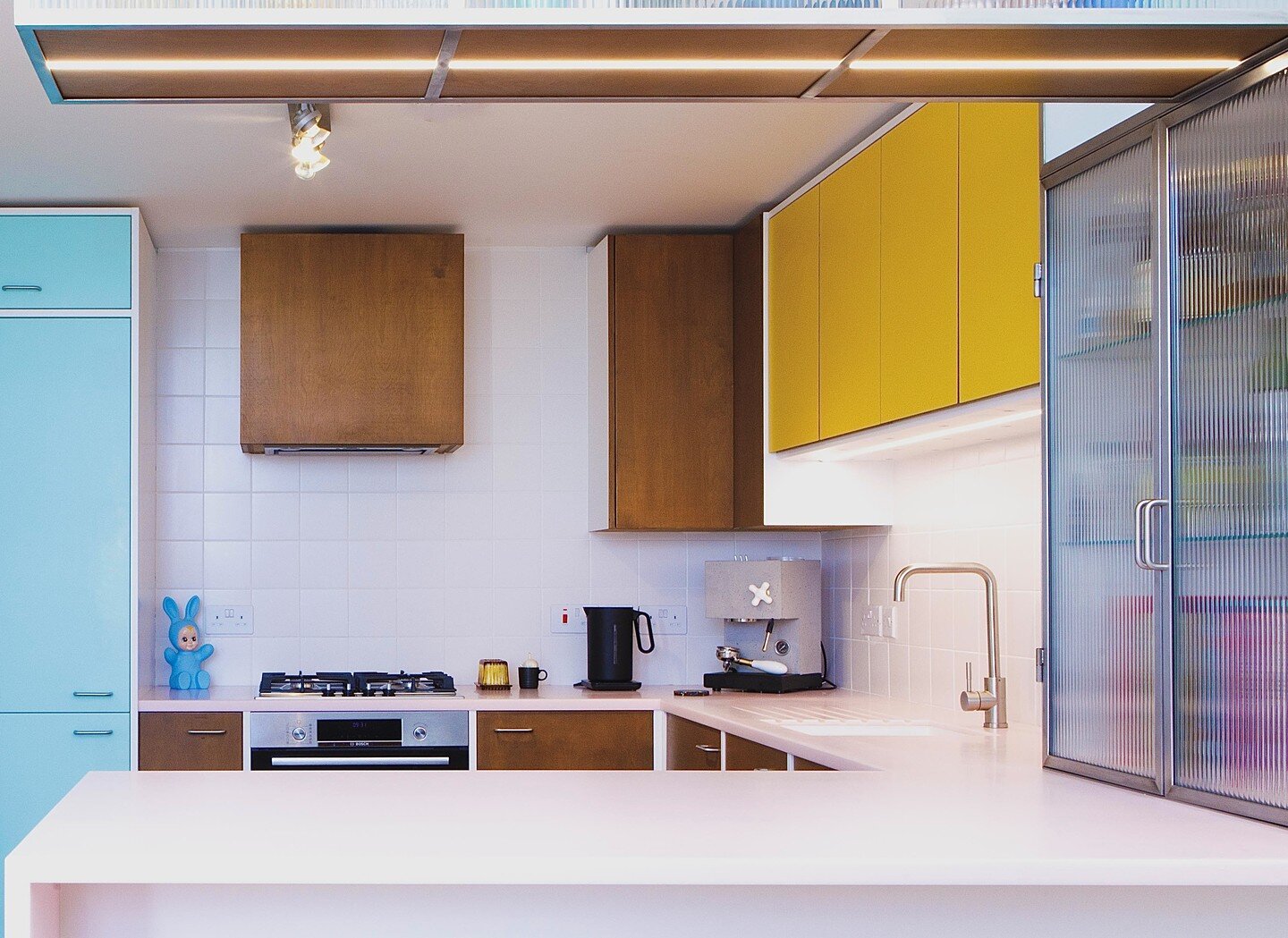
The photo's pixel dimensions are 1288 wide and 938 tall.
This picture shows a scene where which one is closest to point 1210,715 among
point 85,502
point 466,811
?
point 466,811

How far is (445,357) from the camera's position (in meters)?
4.54

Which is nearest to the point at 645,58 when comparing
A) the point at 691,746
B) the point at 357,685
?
the point at 691,746

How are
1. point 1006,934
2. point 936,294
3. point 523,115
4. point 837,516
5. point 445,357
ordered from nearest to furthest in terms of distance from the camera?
point 1006,934, point 936,294, point 523,115, point 837,516, point 445,357

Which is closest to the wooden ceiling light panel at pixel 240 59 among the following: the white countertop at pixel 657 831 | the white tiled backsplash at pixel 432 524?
the white countertop at pixel 657 831

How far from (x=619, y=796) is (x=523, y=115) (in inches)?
82.8

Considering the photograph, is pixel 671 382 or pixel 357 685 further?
pixel 671 382

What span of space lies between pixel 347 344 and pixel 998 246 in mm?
2468

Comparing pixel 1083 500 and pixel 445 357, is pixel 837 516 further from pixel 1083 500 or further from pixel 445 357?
pixel 1083 500

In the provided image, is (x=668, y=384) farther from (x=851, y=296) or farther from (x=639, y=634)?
(x=851, y=296)

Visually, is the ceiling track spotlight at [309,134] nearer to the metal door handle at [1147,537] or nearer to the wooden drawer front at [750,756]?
the wooden drawer front at [750,756]

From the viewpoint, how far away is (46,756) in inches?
165

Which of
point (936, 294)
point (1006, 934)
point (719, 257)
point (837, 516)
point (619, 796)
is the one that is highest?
point (719, 257)

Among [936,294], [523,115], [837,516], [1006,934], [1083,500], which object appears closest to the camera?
[1006,934]

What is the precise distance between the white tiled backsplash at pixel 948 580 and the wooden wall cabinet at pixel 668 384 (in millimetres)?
517
